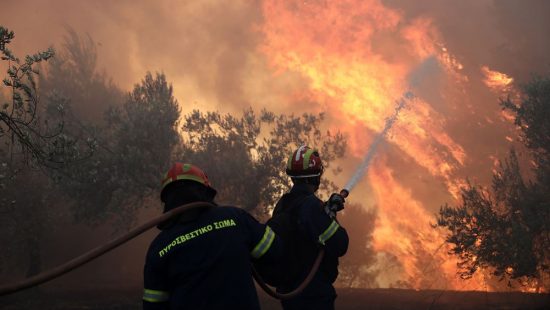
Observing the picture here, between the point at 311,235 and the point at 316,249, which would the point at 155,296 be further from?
the point at 316,249

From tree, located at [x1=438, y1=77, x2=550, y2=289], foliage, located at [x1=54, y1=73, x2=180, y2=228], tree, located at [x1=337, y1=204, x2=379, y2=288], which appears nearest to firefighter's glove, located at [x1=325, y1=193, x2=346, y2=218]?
tree, located at [x1=438, y1=77, x2=550, y2=289]

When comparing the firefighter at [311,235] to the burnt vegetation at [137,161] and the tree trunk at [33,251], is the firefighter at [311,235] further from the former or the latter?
the tree trunk at [33,251]

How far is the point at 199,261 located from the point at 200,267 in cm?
5

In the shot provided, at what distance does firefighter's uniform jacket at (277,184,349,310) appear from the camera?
18.6 ft

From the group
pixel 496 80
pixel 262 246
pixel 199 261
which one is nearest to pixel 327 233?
pixel 262 246

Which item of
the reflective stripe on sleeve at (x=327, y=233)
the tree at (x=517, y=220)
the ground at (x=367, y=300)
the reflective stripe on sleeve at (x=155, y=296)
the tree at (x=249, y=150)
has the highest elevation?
the tree at (x=249, y=150)

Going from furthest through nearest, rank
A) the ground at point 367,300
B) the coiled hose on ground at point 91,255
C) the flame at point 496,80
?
1. the flame at point 496,80
2. the ground at point 367,300
3. the coiled hose on ground at point 91,255

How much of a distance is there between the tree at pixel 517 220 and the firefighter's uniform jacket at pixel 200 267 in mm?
18185

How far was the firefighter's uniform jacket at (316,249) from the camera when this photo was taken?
5656 mm

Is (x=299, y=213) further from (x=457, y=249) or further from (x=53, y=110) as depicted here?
(x=53, y=110)

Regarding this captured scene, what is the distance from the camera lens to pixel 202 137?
29938mm

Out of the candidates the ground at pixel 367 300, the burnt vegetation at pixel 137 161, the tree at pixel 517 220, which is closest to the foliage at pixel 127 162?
the burnt vegetation at pixel 137 161

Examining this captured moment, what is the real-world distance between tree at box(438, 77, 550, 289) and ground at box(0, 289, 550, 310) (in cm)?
165

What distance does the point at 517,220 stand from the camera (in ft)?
66.7
